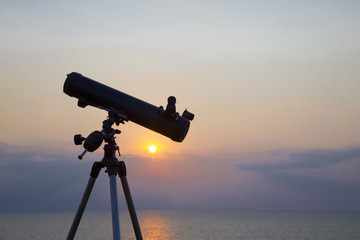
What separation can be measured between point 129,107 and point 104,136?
1155mm

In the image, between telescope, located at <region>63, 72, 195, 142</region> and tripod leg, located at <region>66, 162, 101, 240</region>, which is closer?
tripod leg, located at <region>66, 162, 101, 240</region>

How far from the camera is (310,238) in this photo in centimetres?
9162

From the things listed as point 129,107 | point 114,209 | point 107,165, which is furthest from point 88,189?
point 129,107

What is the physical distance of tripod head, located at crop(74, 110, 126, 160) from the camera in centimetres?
621

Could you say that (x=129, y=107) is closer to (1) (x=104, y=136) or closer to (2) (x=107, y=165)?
(1) (x=104, y=136)

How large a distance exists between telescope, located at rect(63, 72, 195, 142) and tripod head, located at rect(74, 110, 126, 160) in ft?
0.19

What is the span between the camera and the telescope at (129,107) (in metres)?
7.61

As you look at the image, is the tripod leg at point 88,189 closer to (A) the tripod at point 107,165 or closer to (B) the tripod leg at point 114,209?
(A) the tripod at point 107,165

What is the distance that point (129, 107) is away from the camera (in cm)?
762

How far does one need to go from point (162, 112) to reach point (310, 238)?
303 feet

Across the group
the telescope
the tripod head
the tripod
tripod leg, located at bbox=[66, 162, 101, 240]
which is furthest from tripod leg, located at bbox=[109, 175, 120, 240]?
the telescope

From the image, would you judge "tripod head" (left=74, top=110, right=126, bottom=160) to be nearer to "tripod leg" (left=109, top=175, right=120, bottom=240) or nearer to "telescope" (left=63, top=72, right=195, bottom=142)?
"telescope" (left=63, top=72, right=195, bottom=142)

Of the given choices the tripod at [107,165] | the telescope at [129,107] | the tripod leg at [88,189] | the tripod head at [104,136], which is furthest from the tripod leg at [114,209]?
the telescope at [129,107]

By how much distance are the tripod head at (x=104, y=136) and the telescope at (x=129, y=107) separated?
0.06 meters
